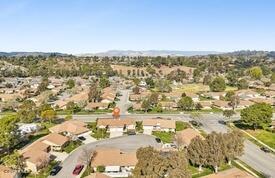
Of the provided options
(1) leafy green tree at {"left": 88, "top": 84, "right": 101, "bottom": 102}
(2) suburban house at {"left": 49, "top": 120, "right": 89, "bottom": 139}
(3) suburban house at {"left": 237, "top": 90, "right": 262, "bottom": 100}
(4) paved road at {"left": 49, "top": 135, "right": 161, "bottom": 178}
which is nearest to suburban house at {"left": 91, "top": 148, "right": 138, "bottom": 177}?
(4) paved road at {"left": 49, "top": 135, "right": 161, "bottom": 178}

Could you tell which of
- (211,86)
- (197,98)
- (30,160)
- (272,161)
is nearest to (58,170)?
(30,160)

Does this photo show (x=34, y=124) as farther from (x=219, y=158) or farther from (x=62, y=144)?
(x=219, y=158)

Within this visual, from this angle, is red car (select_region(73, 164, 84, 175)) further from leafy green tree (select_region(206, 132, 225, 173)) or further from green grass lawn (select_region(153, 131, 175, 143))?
green grass lawn (select_region(153, 131, 175, 143))

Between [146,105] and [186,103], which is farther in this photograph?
[186,103]

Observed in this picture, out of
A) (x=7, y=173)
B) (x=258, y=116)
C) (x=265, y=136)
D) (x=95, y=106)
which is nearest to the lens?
(x=7, y=173)

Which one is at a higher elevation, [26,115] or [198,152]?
[198,152]

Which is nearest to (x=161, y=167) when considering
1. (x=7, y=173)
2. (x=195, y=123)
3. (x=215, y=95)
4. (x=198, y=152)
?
A: (x=198, y=152)

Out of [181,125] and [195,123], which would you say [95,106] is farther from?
[195,123]
